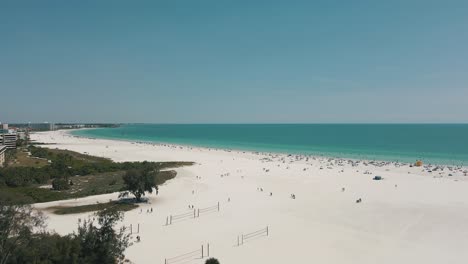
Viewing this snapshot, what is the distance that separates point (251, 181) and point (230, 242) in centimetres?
2682

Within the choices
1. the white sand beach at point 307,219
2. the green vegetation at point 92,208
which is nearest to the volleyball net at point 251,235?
the white sand beach at point 307,219

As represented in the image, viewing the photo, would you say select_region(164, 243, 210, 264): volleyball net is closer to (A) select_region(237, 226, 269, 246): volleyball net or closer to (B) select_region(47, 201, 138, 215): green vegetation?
(A) select_region(237, 226, 269, 246): volleyball net

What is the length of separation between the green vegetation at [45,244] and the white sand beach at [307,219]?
5.52 m

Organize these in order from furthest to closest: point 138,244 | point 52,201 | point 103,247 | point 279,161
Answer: point 279,161 < point 52,201 < point 138,244 < point 103,247

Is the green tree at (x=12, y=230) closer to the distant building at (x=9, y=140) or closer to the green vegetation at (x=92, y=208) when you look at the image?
the green vegetation at (x=92, y=208)

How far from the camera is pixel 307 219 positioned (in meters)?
31.5

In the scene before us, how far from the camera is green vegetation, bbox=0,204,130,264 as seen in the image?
16016 millimetres

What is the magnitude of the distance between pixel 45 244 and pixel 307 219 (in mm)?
21881

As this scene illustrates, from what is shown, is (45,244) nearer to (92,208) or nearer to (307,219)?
(92,208)

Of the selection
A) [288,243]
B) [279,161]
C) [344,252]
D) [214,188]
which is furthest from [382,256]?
[279,161]

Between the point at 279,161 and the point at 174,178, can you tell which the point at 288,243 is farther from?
the point at 279,161

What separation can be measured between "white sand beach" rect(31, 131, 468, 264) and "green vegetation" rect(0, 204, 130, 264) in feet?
18.1

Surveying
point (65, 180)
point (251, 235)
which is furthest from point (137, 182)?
point (251, 235)

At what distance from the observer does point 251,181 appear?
5234 centimetres
